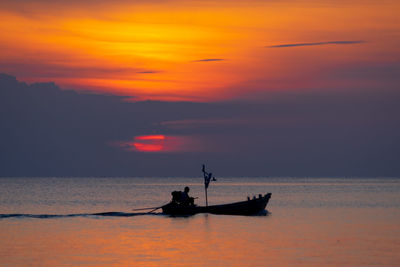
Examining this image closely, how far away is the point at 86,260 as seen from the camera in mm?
27109

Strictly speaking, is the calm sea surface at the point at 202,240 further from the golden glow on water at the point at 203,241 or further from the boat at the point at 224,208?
the boat at the point at 224,208

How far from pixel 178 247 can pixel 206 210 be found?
53.3 ft

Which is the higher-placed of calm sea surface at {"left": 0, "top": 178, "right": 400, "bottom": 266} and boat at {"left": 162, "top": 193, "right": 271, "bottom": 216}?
boat at {"left": 162, "top": 193, "right": 271, "bottom": 216}

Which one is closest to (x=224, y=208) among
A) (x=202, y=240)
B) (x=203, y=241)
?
(x=202, y=240)

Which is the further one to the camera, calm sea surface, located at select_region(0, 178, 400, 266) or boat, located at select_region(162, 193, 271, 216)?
boat, located at select_region(162, 193, 271, 216)

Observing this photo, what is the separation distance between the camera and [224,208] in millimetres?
48406

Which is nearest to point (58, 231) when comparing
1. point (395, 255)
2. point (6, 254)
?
point (6, 254)

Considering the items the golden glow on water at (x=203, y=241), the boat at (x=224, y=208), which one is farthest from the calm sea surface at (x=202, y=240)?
the boat at (x=224, y=208)

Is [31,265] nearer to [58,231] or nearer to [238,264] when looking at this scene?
[238,264]

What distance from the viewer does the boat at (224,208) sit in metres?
46.6

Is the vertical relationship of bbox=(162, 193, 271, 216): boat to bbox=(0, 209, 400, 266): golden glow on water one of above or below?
above

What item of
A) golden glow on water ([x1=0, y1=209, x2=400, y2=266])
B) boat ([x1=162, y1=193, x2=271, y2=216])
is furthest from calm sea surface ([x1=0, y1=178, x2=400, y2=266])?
boat ([x1=162, y1=193, x2=271, y2=216])

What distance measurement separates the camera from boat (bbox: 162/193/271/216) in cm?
4656

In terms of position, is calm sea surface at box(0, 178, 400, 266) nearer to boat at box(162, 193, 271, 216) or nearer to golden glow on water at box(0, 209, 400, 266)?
golden glow on water at box(0, 209, 400, 266)
